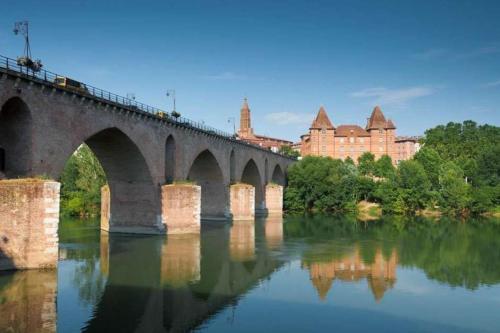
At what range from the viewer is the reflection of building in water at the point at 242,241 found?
34000mm

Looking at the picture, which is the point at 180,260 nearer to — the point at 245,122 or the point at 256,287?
the point at 256,287

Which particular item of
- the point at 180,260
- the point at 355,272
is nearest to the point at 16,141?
the point at 180,260

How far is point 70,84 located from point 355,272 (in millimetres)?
21446

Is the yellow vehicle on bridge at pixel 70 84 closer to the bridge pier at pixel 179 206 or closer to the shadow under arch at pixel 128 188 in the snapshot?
the shadow under arch at pixel 128 188

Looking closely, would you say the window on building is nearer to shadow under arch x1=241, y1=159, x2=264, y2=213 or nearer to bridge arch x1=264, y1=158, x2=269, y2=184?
shadow under arch x1=241, y1=159, x2=264, y2=213

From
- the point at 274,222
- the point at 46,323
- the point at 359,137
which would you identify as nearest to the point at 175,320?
the point at 46,323

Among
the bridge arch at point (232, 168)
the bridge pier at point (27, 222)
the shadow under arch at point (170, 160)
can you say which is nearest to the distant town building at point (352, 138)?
the bridge arch at point (232, 168)

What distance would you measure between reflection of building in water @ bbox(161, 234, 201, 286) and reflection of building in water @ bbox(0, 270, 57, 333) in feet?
19.2

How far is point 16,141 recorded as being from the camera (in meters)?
27.2

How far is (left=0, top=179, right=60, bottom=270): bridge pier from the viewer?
24.0 m

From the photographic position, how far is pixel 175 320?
1889 centimetres

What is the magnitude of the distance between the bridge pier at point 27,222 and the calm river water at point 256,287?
3.13 ft

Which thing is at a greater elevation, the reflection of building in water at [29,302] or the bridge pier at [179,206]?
the bridge pier at [179,206]

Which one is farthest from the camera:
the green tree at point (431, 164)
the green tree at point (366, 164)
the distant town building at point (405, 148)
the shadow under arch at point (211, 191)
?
the distant town building at point (405, 148)
